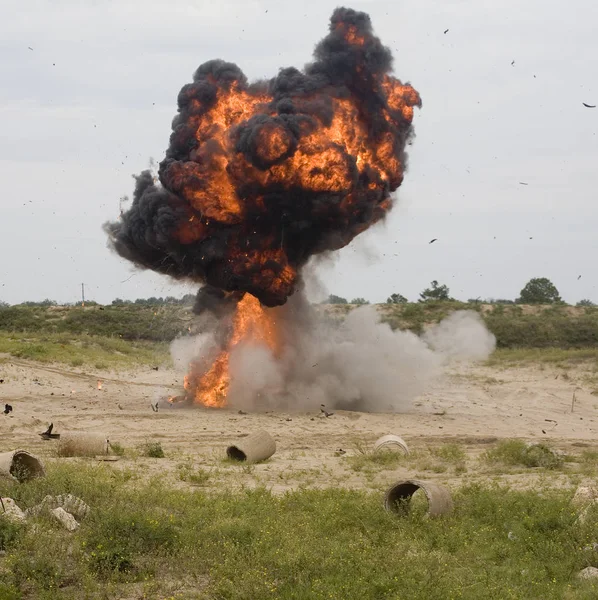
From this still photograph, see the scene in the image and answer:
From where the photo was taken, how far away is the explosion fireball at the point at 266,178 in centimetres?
2652

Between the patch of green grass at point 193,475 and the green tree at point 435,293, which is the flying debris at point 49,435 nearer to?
the patch of green grass at point 193,475

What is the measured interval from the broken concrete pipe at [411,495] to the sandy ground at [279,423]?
2.37 m

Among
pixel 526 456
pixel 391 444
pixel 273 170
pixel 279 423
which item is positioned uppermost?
pixel 273 170

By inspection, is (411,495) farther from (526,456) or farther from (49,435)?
(49,435)

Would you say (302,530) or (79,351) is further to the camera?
(79,351)

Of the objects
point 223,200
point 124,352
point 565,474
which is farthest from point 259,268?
point 124,352

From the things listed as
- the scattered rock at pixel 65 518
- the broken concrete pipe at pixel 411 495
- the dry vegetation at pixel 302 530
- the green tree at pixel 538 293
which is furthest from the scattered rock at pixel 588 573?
the green tree at pixel 538 293

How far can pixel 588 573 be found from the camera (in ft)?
33.9

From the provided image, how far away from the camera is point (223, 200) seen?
27.1 metres

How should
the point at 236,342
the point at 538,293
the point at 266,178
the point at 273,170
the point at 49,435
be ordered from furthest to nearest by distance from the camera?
the point at 538,293
the point at 236,342
the point at 266,178
the point at 273,170
the point at 49,435

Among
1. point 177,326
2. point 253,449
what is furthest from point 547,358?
point 253,449

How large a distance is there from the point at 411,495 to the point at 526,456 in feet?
17.4

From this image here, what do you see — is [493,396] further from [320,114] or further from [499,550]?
[499,550]

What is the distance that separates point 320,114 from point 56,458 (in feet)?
46.1
